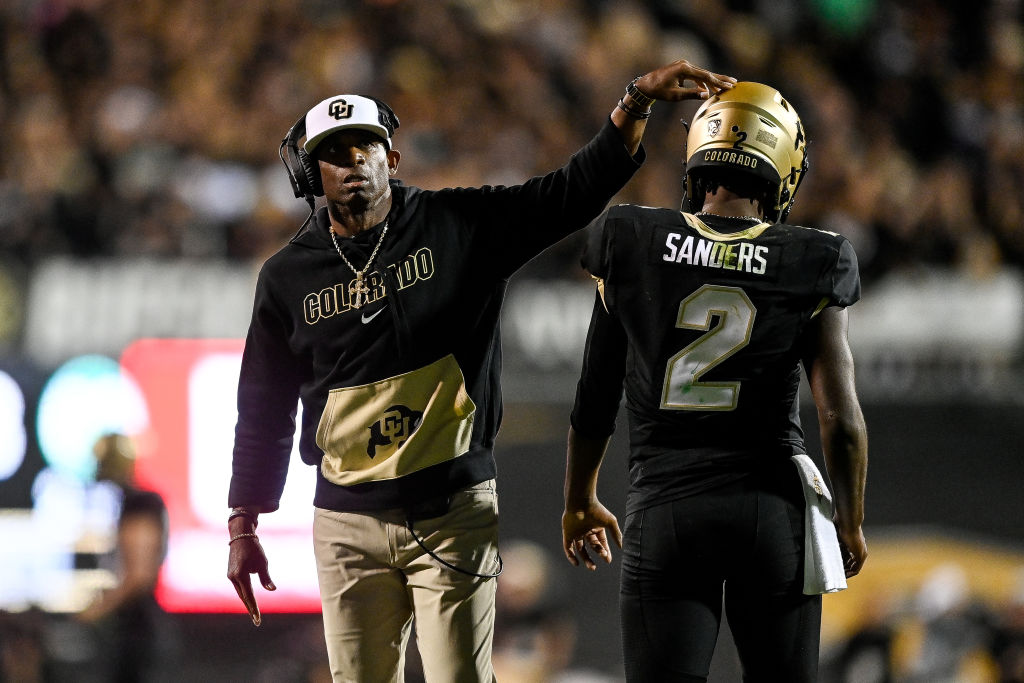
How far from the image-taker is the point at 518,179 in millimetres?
7785

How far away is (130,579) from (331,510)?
3155 mm

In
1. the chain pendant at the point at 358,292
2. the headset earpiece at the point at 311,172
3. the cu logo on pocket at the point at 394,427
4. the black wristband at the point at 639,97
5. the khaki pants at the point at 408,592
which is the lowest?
the khaki pants at the point at 408,592

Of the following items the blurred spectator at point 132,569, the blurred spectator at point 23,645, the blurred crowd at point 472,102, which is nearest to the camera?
the blurred spectator at point 132,569

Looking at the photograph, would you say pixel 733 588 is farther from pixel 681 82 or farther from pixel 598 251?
pixel 681 82

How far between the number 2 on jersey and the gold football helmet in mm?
296

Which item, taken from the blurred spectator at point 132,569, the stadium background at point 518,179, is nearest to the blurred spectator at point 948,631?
the stadium background at point 518,179

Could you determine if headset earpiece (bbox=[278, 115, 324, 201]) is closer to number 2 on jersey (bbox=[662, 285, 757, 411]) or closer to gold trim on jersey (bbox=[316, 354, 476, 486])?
gold trim on jersey (bbox=[316, 354, 476, 486])

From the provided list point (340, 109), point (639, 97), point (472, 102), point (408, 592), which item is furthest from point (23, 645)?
point (639, 97)

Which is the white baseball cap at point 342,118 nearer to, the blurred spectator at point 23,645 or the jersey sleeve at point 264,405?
the jersey sleeve at point 264,405

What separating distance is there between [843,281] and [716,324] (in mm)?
280

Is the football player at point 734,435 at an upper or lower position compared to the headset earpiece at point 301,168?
lower

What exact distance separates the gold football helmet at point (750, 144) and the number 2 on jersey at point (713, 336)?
296 millimetres

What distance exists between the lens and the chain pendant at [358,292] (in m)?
2.98

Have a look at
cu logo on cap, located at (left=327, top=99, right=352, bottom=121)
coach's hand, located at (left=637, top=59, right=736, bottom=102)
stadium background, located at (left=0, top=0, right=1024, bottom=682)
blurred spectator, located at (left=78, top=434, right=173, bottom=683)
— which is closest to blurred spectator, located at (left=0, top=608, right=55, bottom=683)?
stadium background, located at (left=0, top=0, right=1024, bottom=682)
